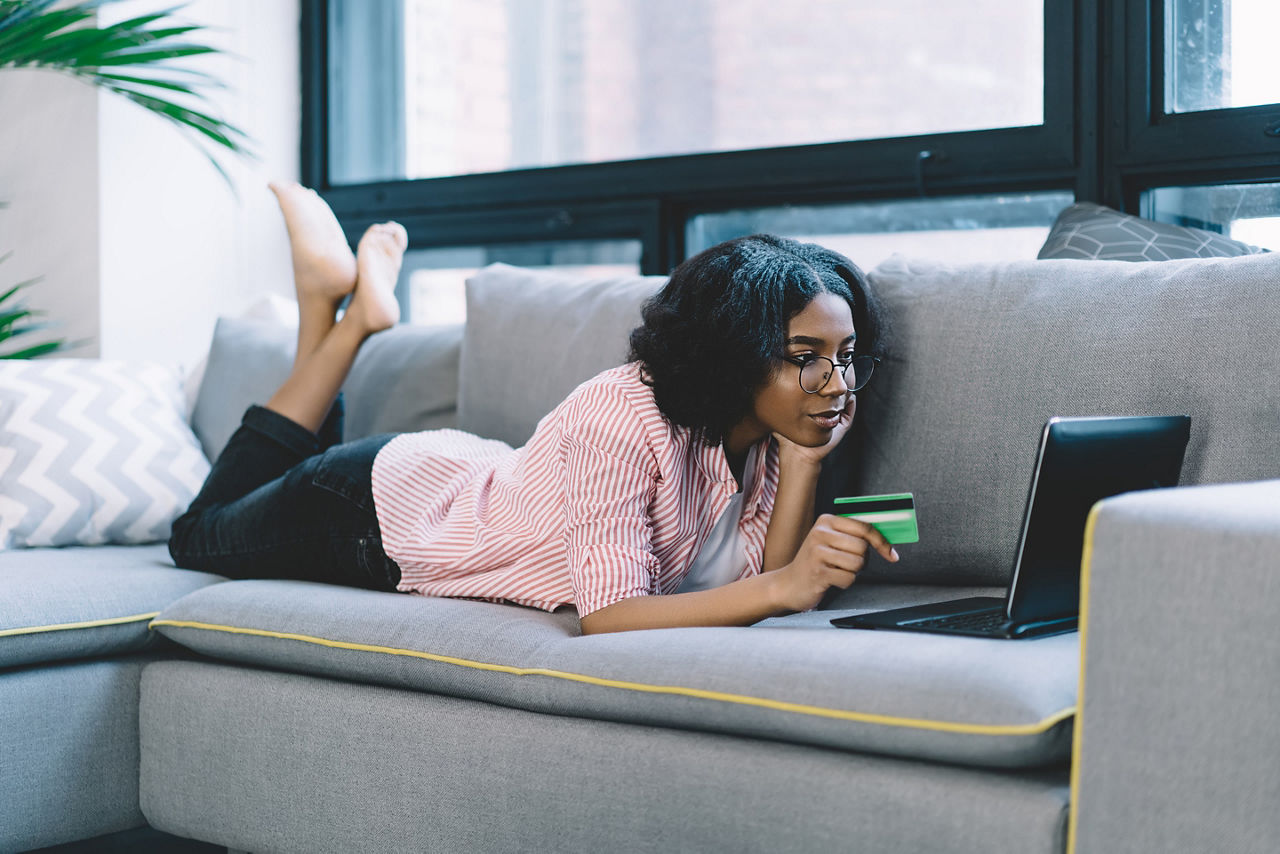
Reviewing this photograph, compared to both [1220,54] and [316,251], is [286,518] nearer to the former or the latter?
[316,251]

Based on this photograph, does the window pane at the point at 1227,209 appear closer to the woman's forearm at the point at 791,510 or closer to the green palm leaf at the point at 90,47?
the woman's forearm at the point at 791,510

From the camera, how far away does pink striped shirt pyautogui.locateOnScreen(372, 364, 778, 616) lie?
1.54 m

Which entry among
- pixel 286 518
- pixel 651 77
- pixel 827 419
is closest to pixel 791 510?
pixel 827 419

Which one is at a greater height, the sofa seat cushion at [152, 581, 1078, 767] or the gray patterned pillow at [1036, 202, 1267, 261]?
the gray patterned pillow at [1036, 202, 1267, 261]

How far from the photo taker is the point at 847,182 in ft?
8.21

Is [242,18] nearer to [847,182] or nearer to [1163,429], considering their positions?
[847,182]

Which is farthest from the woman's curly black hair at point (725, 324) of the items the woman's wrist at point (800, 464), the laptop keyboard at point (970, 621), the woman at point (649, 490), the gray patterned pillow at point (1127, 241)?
the gray patterned pillow at point (1127, 241)

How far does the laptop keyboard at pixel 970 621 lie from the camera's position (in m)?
1.38

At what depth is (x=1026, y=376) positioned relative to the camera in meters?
1.69

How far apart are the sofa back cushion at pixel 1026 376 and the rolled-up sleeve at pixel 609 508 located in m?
0.39

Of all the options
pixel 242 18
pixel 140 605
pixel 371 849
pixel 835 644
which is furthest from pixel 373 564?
pixel 242 18

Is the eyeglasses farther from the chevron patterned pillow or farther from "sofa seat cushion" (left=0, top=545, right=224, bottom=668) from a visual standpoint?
the chevron patterned pillow

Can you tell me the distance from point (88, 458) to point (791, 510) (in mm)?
1300

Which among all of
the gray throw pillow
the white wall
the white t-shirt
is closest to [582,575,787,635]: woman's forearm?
the white t-shirt
